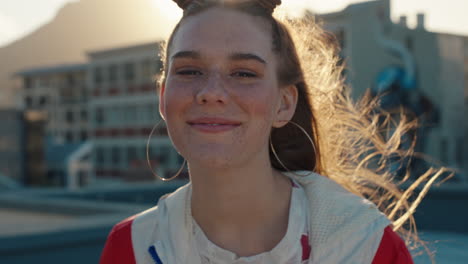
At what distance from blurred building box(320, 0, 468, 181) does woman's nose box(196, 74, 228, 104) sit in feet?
66.4

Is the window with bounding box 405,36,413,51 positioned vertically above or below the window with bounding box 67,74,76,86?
above

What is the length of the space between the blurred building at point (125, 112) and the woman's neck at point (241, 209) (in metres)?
32.3

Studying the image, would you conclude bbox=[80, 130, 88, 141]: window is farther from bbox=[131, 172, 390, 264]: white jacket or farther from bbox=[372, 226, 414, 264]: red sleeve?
bbox=[372, 226, 414, 264]: red sleeve

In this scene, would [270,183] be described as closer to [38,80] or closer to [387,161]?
[387,161]

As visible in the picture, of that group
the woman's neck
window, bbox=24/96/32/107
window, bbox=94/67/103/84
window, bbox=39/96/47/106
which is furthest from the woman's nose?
window, bbox=24/96/32/107

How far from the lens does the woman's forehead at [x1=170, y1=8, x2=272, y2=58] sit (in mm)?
1889

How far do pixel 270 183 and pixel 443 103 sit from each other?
32.2 metres

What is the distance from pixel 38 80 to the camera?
62.8 m

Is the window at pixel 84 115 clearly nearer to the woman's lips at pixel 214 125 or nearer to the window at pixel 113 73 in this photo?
the window at pixel 113 73

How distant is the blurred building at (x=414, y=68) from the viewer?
24.4 m

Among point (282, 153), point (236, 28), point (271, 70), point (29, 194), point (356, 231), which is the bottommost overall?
point (29, 194)

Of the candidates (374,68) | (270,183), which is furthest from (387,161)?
(374,68)

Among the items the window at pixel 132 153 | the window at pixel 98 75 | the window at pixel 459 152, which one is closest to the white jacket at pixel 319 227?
the window at pixel 459 152

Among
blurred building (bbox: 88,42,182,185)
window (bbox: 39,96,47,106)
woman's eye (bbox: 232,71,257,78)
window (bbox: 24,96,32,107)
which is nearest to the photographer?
woman's eye (bbox: 232,71,257,78)
